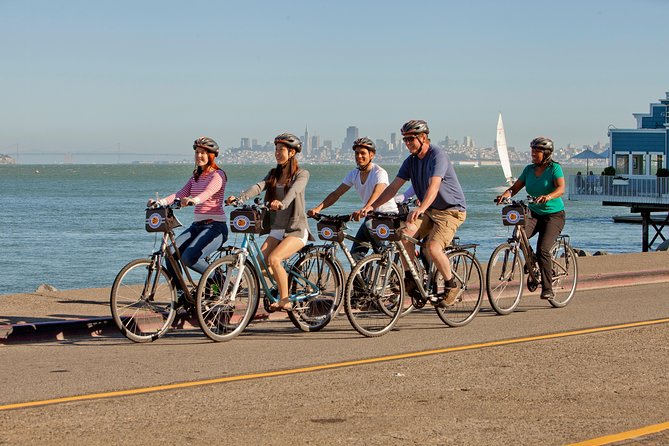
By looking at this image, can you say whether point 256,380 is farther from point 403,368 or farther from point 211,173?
point 211,173

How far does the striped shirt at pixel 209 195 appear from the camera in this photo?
11.0 metres

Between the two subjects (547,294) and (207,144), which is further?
(547,294)

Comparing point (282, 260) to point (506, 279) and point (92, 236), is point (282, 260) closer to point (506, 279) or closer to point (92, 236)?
point (506, 279)

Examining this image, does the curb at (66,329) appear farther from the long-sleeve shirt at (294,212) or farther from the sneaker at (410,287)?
the sneaker at (410,287)

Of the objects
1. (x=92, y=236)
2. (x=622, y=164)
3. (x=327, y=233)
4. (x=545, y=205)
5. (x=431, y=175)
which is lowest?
(x=92, y=236)

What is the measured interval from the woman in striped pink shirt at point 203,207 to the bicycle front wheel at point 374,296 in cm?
137

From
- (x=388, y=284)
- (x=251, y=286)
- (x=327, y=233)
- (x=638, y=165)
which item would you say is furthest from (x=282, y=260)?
(x=638, y=165)

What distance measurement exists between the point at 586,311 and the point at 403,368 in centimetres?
441

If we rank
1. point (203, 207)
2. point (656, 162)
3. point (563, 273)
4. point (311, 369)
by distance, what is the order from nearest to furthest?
point (311, 369) < point (203, 207) < point (563, 273) < point (656, 162)

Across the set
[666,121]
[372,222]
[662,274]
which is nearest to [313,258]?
[372,222]

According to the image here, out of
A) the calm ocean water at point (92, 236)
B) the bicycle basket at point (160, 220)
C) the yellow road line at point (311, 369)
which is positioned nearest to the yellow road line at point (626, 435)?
the yellow road line at point (311, 369)

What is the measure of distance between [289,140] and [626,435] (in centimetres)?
495

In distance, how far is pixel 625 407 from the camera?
298 inches

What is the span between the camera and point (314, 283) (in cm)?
1084
